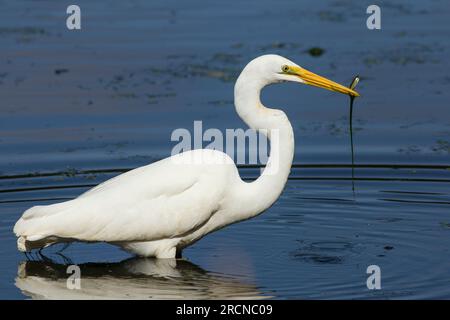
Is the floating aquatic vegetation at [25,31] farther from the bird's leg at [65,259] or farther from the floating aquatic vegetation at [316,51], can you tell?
the bird's leg at [65,259]

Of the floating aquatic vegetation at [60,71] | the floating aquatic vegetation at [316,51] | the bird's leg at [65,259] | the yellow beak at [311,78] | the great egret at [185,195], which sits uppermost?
the floating aquatic vegetation at [316,51]

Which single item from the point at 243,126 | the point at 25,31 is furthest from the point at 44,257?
the point at 25,31

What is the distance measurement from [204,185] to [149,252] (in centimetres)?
80

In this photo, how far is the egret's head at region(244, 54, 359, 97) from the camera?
9.10 metres

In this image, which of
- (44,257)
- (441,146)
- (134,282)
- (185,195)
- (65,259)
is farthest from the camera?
(441,146)

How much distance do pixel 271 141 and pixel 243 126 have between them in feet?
12.0

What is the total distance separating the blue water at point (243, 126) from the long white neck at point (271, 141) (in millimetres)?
516

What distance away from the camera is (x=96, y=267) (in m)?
9.30

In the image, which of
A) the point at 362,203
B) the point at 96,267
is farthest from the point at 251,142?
the point at 96,267

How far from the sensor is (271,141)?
30.2ft

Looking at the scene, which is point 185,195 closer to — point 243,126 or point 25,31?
point 243,126

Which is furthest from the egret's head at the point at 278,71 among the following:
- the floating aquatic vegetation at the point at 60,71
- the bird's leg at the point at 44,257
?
the floating aquatic vegetation at the point at 60,71

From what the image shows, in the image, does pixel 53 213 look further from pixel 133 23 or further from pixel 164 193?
pixel 133 23

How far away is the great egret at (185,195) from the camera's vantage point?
9000 mm
